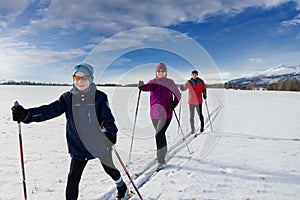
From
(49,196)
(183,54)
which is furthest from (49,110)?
(183,54)

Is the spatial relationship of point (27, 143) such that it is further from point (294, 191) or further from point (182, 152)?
point (294, 191)

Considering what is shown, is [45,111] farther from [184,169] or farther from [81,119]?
[184,169]

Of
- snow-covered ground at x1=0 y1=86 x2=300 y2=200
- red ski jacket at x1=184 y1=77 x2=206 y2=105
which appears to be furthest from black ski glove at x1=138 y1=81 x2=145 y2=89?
red ski jacket at x1=184 y1=77 x2=206 y2=105

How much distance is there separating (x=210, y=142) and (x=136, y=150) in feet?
8.43

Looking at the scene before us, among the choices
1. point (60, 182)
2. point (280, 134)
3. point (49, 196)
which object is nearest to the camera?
point (49, 196)

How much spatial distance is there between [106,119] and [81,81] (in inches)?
24.9

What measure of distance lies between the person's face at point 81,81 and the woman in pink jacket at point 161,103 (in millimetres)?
2482

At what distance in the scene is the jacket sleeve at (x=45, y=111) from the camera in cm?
315

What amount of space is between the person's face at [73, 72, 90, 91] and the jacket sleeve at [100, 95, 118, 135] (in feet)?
1.10

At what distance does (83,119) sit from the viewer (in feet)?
10.4

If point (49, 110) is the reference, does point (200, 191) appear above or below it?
below

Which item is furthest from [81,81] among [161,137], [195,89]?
[195,89]

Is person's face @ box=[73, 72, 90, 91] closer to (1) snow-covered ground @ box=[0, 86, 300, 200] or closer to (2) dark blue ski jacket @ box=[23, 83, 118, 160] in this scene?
(2) dark blue ski jacket @ box=[23, 83, 118, 160]

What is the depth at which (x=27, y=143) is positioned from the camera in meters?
7.66
